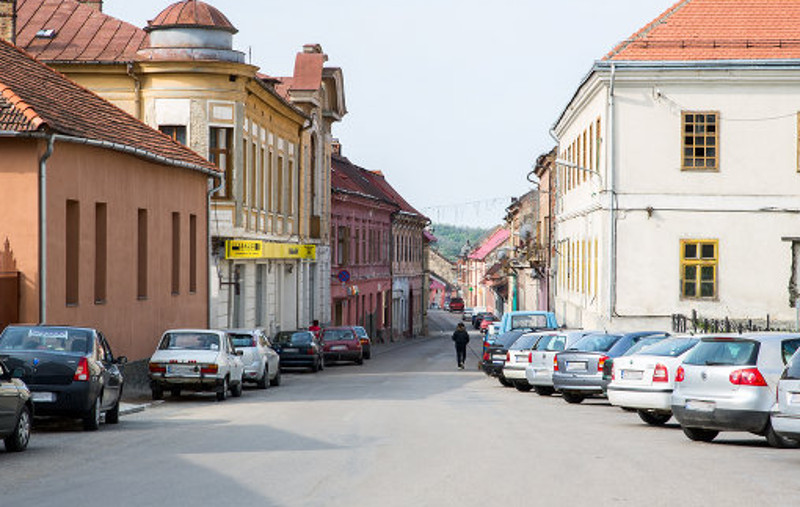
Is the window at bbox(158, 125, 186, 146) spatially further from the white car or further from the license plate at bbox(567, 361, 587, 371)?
the white car

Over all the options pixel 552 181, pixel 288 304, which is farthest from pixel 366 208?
pixel 288 304

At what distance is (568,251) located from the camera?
53.9 meters

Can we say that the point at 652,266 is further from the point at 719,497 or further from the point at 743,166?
the point at 719,497

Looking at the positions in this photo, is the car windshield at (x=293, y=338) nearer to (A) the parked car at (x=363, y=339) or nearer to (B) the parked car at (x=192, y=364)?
(A) the parked car at (x=363, y=339)

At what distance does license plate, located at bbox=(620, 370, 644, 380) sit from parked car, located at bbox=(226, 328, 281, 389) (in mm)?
12080

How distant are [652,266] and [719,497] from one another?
27724 mm

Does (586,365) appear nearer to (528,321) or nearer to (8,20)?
(528,321)

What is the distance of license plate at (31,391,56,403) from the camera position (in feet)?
60.8

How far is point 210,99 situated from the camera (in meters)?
41.9

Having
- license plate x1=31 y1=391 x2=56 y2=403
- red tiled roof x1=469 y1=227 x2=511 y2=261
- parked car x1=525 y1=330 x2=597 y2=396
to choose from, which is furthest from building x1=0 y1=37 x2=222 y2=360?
red tiled roof x1=469 y1=227 x2=511 y2=261

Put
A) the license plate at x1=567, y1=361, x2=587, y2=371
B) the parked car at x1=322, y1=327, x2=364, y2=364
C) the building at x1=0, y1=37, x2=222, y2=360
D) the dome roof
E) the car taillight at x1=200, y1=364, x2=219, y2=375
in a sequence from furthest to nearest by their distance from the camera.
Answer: the parked car at x1=322, y1=327, x2=364, y2=364 → the dome roof → the car taillight at x1=200, y1=364, x2=219, y2=375 → the license plate at x1=567, y1=361, x2=587, y2=371 → the building at x1=0, y1=37, x2=222, y2=360

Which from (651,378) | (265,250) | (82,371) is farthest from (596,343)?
(265,250)

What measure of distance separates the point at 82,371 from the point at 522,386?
616 inches

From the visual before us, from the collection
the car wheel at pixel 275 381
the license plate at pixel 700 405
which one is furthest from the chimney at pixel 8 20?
the license plate at pixel 700 405
